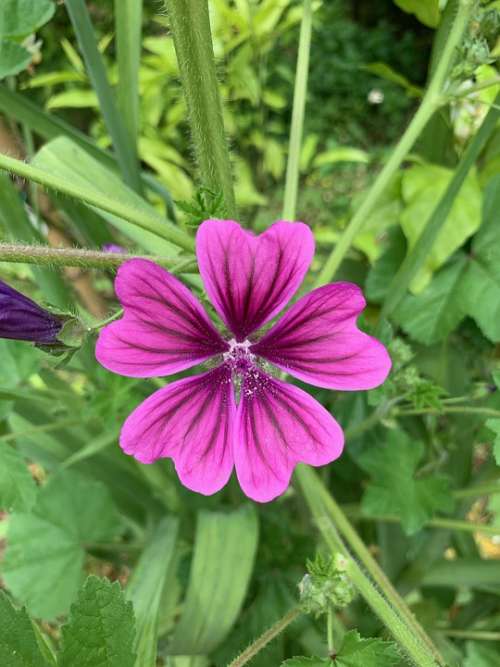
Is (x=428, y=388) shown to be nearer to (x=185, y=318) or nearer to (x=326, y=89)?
(x=185, y=318)

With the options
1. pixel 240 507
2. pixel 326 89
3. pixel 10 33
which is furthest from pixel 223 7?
pixel 326 89

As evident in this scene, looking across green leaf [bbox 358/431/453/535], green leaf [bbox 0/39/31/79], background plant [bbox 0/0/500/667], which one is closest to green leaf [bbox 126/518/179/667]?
background plant [bbox 0/0/500/667]

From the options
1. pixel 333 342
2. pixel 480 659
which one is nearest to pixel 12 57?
pixel 333 342

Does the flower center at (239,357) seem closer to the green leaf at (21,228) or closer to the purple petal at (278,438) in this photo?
the purple petal at (278,438)

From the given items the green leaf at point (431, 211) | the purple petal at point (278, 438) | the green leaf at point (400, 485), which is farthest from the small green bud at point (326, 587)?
the green leaf at point (431, 211)

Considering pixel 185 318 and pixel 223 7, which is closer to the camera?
pixel 185 318
